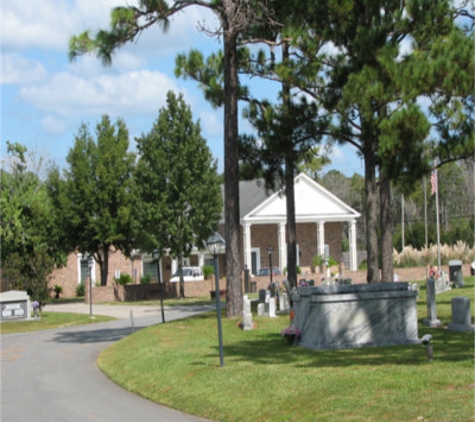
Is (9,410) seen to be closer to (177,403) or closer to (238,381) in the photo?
(177,403)

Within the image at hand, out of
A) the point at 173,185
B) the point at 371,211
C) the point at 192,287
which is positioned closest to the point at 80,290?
the point at 192,287

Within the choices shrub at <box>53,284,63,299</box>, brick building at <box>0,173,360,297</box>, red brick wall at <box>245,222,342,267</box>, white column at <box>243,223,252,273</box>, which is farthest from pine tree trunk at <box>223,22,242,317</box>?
red brick wall at <box>245,222,342,267</box>

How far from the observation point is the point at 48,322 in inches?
1298

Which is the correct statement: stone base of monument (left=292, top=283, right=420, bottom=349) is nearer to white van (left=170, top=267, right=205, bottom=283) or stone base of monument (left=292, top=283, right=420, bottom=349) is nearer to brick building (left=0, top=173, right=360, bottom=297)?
white van (left=170, top=267, right=205, bottom=283)

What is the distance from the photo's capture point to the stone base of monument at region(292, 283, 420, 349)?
15133 mm

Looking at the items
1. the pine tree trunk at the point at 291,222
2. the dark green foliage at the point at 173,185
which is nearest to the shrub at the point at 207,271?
the dark green foliage at the point at 173,185

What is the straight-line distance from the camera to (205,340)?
18500 millimetres

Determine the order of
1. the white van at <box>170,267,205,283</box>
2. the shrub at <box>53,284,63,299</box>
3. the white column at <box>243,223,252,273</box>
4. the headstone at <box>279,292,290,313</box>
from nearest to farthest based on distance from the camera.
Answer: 1. the headstone at <box>279,292,290,313</box>
2. the white column at <box>243,223,252,273</box>
3. the white van at <box>170,267,205,283</box>
4. the shrub at <box>53,284,63,299</box>

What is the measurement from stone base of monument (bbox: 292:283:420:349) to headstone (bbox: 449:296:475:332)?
1.46 meters

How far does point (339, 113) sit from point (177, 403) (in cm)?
1064

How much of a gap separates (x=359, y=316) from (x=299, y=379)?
12.0 feet

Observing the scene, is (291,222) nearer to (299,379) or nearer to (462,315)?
(462,315)

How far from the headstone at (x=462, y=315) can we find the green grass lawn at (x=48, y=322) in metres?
18.9

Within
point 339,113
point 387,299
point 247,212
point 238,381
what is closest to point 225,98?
point 339,113
